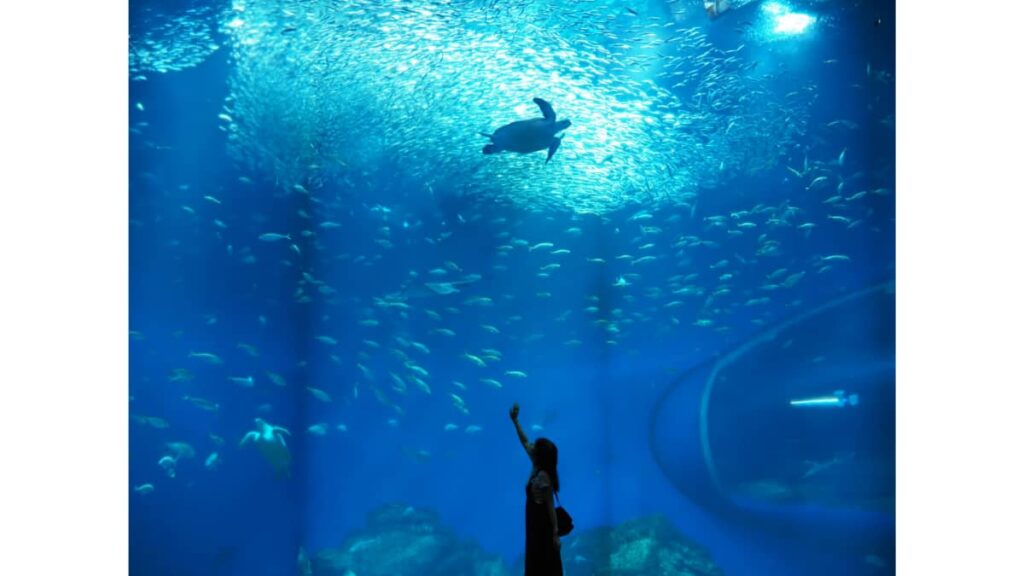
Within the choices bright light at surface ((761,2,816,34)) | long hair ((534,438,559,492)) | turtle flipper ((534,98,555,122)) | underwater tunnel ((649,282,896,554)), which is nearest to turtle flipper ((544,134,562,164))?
turtle flipper ((534,98,555,122))

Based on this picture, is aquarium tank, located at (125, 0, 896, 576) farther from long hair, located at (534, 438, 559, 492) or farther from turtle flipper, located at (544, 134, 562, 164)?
long hair, located at (534, 438, 559, 492)

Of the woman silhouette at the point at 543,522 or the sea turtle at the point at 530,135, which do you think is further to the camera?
the sea turtle at the point at 530,135

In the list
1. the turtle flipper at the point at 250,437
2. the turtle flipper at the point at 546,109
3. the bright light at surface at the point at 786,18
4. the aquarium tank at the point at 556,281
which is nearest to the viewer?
the turtle flipper at the point at 250,437

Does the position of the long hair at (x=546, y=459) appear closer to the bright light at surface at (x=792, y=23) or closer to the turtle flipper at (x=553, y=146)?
the turtle flipper at (x=553, y=146)

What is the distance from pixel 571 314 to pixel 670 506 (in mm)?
1818

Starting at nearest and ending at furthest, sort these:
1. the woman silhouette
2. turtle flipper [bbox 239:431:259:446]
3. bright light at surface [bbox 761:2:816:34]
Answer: the woman silhouette → turtle flipper [bbox 239:431:259:446] → bright light at surface [bbox 761:2:816:34]

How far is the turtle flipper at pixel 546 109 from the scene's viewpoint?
4715 millimetres

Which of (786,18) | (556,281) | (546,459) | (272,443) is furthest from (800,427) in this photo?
(272,443)

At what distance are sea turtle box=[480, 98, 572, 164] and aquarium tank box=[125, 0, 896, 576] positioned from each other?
2 centimetres

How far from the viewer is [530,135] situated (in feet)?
15.8

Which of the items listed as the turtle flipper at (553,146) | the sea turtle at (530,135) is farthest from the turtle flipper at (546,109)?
the turtle flipper at (553,146)

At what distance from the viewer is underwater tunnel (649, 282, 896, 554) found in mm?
4723

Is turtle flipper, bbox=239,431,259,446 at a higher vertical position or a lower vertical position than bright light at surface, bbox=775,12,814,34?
lower

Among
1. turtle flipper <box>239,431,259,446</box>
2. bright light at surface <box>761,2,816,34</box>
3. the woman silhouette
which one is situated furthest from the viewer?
bright light at surface <box>761,2,816,34</box>
